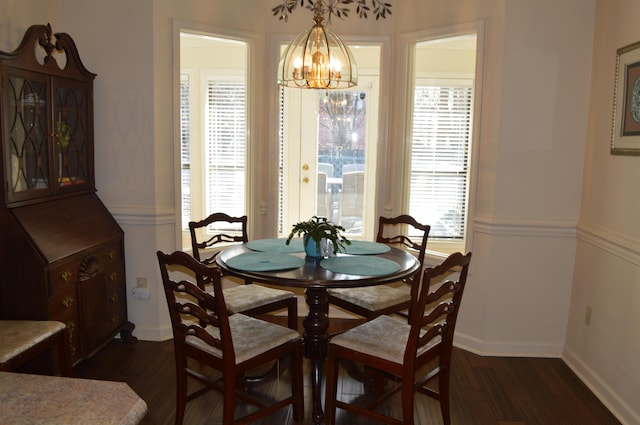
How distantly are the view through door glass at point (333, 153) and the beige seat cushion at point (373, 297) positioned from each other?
6.63 feet

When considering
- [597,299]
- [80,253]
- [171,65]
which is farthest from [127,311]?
[597,299]

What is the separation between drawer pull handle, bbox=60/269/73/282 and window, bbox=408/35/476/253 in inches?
103

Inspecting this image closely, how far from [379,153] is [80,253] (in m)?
2.25

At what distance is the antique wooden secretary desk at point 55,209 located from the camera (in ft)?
8.96

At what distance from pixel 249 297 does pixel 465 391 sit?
1.37 meters

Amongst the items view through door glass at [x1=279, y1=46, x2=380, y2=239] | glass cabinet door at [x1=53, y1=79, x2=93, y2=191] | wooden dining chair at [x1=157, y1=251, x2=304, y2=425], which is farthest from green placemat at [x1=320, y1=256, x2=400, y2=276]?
view through door glass at [x1=279, y1=46, x2=380, y2=239]

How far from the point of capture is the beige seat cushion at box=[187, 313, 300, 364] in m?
2.35

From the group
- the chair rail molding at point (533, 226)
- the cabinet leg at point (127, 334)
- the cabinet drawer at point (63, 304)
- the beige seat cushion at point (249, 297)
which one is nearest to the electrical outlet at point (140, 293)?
the cabinet leg at point (127, 334)

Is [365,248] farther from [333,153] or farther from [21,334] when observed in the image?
[333,153]

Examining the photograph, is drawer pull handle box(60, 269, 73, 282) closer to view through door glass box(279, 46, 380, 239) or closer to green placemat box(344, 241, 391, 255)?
green placemat box(344, 241, 391, 255)

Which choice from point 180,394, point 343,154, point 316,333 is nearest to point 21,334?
point 180,394

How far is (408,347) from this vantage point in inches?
89.0

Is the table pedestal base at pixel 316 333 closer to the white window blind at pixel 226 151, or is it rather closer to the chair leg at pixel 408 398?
the chair leg at pixel 408 398

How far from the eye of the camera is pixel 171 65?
3.60 meters
